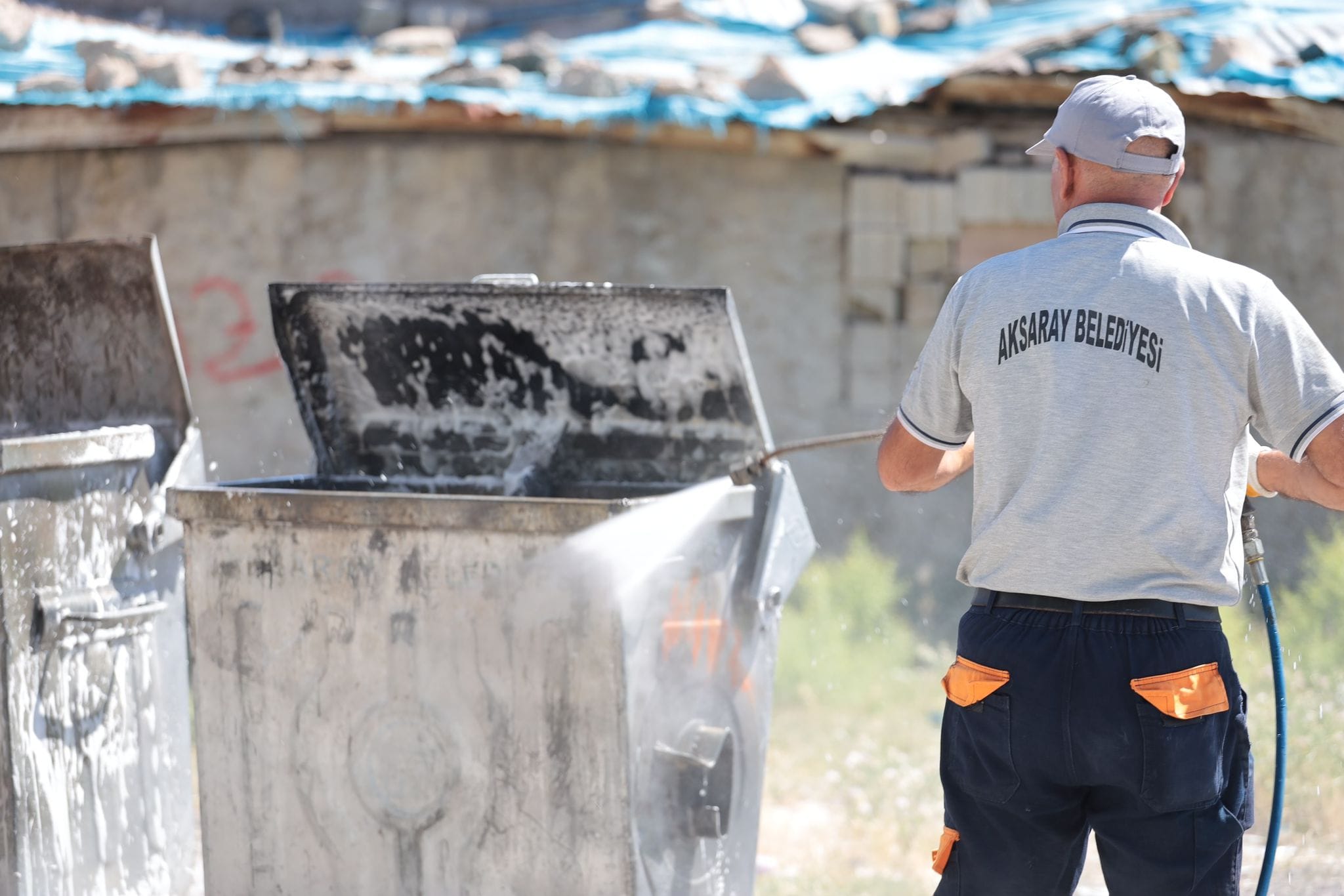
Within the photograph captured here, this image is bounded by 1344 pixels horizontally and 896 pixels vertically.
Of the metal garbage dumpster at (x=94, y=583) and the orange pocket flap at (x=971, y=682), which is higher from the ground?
the orange pocket flap at (x=971, y=682)

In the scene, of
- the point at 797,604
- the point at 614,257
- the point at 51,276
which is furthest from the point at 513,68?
the point at 51,276

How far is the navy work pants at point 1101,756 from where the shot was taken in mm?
2102

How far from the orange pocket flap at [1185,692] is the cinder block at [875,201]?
16.2ft

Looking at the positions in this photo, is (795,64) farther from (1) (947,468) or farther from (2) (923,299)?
(1) (947,468)

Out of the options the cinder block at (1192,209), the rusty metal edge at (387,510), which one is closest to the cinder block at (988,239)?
the cinder block at (1192,209)

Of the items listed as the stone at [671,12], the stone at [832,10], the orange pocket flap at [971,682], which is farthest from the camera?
the stone at [671,12]

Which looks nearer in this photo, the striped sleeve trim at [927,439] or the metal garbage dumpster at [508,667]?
the striped sleeve trim at [927,439]

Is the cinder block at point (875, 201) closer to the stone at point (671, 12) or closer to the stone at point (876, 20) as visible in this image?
the stone at point (876, 20)

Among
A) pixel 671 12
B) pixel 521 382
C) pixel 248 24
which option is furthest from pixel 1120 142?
pixel 248 24

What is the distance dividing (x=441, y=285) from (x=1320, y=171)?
508 centimetres

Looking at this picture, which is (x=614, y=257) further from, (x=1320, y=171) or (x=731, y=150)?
(x=1320, y=171)

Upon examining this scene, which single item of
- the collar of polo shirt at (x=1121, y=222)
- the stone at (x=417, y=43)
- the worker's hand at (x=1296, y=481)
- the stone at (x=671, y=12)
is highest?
the collar of polo shirt at (x=1121, y=222)

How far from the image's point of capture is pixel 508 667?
292 centimetres

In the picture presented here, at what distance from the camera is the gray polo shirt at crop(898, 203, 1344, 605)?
2.10 metres
